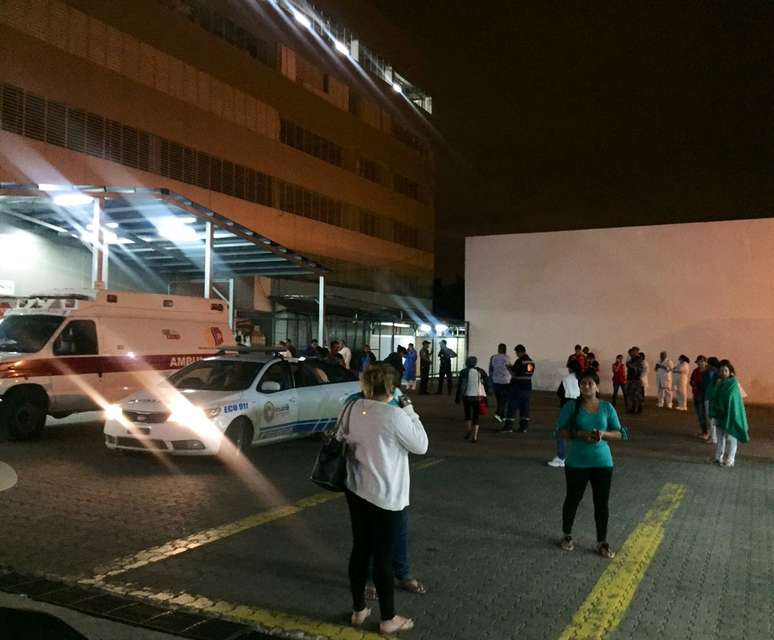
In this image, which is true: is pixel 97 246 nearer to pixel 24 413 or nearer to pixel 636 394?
pixel 24 413

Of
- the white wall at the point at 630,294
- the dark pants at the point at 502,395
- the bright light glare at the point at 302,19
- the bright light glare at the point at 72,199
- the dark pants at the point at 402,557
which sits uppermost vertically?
the bright light glare at the point at 302,19

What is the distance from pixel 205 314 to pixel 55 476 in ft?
22.5

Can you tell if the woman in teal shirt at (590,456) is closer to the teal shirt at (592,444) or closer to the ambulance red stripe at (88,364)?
the teal shirt at (592,444)

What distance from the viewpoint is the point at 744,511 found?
7945mm

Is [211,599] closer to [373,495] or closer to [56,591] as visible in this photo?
[56,591]

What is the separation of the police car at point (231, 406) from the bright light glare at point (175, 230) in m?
8.12

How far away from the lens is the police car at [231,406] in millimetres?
9336

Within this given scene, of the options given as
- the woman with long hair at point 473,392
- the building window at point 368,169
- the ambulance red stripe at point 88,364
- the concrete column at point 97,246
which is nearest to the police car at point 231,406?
the woman with long hair at point 473,392

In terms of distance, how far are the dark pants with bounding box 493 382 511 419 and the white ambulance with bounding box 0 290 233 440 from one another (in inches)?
247

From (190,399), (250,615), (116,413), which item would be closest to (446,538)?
(250,615)

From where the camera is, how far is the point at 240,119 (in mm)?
32094

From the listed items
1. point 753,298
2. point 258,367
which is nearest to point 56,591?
point 258,367

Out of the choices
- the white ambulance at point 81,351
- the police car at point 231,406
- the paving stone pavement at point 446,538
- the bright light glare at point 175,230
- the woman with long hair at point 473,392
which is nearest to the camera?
the paving stone pavement at point 446,538

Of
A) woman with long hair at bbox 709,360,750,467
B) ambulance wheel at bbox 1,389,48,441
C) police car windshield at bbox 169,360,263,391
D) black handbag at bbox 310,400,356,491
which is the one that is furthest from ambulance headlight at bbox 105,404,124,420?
woman with long hair at bbox 709,360,750,467
